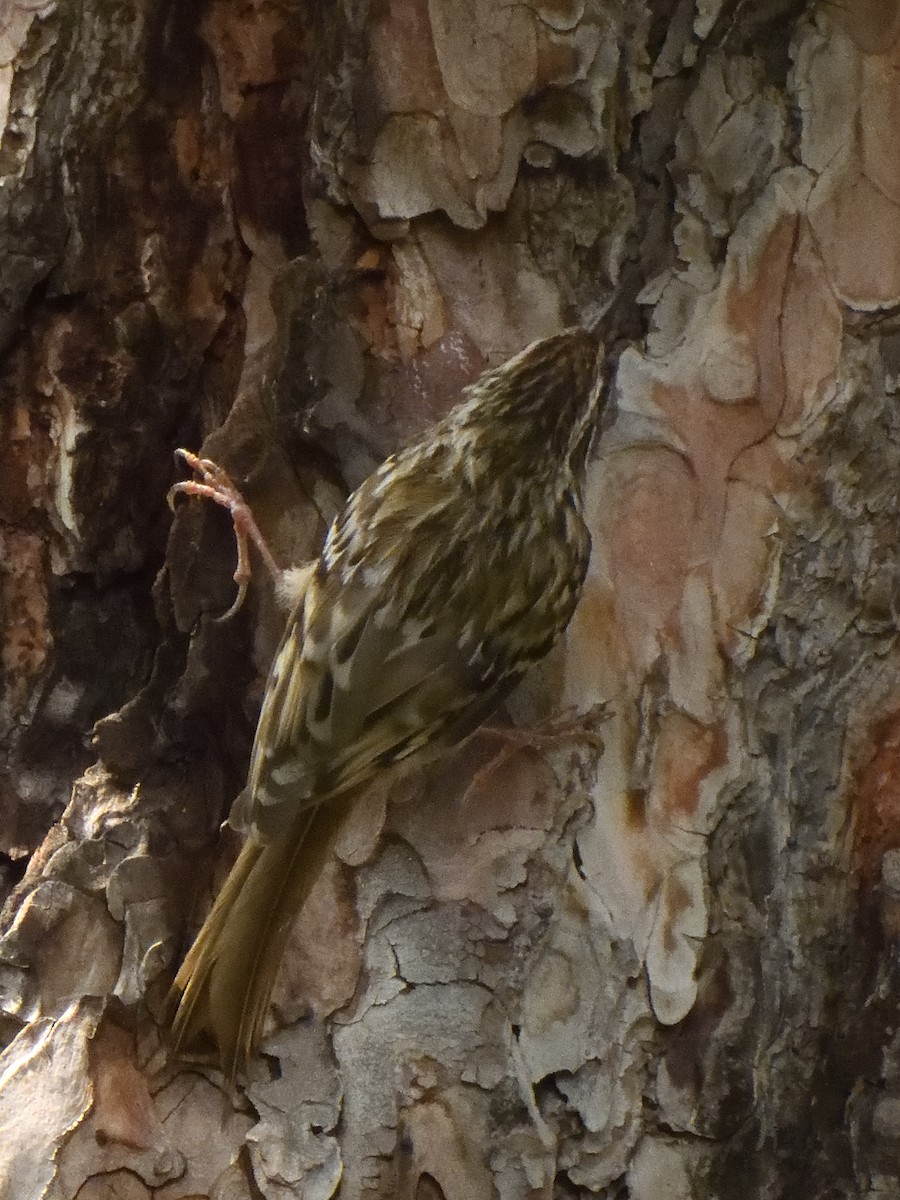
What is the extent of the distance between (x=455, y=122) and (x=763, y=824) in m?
0.78

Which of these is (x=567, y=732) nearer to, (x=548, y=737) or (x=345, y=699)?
(x=548, y=737)

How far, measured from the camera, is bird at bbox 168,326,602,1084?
1342mm

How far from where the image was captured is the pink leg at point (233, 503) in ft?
4.65

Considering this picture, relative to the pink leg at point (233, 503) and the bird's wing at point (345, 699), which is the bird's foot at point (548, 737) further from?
the pink leg at point (233, 503)

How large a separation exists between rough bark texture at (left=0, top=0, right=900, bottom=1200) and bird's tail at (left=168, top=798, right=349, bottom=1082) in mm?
26

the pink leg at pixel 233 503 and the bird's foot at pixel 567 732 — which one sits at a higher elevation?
the pink leg at pixel 233 503

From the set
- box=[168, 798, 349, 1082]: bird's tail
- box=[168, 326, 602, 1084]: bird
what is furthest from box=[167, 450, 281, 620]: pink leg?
box=[168, 798, 349, 1082]: bird's tail

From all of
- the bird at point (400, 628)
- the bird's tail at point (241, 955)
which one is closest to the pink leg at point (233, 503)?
the bird at point (400, 628)

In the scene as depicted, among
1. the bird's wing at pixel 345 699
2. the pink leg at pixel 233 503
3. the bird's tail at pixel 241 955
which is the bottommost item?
the bird's tail at pixel 241 955

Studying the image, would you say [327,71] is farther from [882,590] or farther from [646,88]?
[882,590]

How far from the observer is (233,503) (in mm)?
1422

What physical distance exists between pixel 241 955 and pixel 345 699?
0.94ft

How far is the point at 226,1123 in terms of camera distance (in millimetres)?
1325

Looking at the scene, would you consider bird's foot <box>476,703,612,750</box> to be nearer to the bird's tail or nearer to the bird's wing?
the bird's wing
